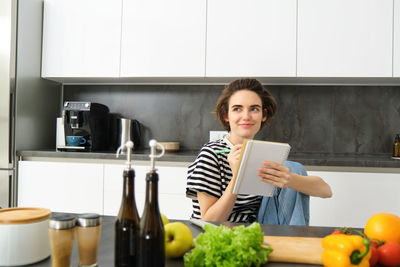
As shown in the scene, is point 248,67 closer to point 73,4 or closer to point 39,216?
point 73,4

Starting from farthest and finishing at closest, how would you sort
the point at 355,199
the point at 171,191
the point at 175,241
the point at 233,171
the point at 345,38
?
the point at 345,38 → the point at 171,191 → the point at 355,199 → the point at 233,171 → the point at 175,241

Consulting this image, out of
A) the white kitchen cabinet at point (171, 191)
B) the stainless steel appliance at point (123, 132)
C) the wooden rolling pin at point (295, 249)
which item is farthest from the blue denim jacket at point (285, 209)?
the stainless steel appliance at point (123, 132)

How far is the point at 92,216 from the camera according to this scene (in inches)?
25.3

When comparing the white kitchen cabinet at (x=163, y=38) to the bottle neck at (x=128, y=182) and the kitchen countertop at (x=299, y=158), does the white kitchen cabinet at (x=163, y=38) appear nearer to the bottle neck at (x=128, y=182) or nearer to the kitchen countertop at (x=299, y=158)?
the kitchen countertop at (x=299, y=158)

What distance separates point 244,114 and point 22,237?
964mm

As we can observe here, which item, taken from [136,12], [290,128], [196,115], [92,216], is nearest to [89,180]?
[196,115]

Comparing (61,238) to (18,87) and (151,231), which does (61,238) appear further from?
(18,87)

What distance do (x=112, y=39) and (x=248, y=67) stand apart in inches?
42.8

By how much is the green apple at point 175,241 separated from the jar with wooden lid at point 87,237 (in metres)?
0.16

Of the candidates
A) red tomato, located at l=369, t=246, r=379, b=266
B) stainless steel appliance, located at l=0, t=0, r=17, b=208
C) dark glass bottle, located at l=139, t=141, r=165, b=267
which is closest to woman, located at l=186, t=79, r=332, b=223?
red tomato, located at l=369, t=246, r=379, b=266

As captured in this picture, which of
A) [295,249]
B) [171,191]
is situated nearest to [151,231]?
[295,249]

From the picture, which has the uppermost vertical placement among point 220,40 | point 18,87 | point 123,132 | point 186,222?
point 220,40

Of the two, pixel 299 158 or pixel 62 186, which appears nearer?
pixel 299 158

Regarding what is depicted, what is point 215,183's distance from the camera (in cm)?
134
